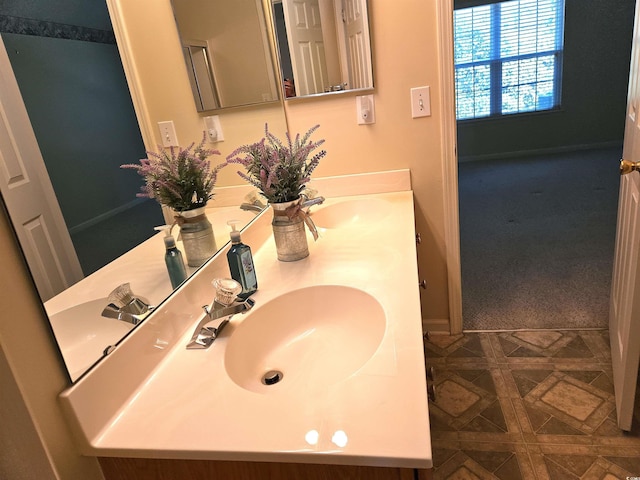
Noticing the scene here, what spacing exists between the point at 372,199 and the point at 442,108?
0.50m

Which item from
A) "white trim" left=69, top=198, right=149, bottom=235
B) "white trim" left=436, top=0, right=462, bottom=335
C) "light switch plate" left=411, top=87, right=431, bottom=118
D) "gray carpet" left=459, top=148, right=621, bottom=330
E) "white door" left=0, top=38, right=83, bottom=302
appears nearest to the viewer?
"white door" left=0, top=38, right=83, bottom=302

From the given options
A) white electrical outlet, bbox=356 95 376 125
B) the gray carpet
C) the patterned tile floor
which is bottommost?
the patterned tile floor

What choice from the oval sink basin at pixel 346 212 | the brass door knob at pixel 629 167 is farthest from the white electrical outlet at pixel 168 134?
the brass door knob at pixel 629 167

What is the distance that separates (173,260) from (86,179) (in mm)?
305

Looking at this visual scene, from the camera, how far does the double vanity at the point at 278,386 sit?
0.67 metres

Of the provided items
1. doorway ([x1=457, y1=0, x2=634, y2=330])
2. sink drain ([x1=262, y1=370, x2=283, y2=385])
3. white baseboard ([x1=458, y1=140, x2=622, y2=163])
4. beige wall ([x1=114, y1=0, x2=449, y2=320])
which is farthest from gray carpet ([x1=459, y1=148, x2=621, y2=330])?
sink drain ([x1=262, y1=370, x2=283, y2=385])

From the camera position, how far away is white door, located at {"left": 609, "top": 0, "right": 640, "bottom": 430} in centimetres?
142

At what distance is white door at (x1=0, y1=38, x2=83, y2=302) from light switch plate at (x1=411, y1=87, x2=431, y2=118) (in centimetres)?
159

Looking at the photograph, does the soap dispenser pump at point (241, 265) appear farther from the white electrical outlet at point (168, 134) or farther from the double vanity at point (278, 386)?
the white electrical outlet at point (168, 134)

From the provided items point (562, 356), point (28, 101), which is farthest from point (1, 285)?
point (562, 356)

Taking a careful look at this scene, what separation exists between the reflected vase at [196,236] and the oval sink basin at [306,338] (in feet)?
0.75

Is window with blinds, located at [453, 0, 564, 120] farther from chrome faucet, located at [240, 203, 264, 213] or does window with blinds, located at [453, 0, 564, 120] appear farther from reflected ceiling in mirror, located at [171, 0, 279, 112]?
chrome faucet, located at [240, 203, 264, 213]

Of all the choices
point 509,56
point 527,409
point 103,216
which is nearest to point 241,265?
point 103,216

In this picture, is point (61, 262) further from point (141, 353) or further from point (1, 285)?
point (141, 353)
